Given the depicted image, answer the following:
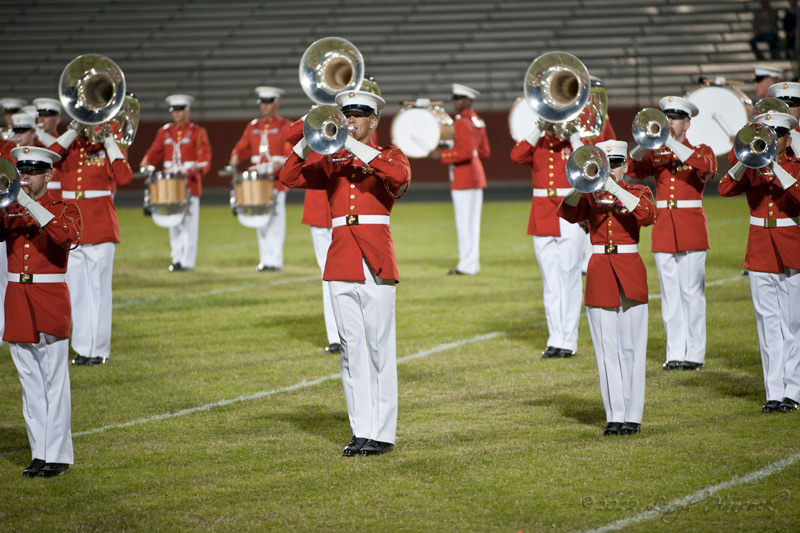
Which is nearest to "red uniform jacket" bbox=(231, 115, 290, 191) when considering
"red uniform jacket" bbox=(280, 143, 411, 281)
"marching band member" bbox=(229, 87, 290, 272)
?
"marching band member" bbox=(229, 87, 290, 272)

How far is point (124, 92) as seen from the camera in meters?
7.68

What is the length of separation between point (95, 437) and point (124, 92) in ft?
9.44

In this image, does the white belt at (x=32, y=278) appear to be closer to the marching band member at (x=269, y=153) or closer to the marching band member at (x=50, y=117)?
the marching band member at (x=50, y=117)

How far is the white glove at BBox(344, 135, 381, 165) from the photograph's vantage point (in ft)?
16.7

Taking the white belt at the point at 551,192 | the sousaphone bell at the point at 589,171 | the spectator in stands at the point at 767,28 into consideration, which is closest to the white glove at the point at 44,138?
the white belt at the point at 551,192

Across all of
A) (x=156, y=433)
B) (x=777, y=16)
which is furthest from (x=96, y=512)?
(x=777, y=16)

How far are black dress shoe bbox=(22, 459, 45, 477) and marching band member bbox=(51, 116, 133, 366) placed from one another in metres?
2.68

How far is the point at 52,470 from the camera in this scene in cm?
526

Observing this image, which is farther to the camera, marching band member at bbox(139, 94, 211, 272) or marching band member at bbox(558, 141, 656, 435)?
marching band member at bbox(139, 94, 211, 272)

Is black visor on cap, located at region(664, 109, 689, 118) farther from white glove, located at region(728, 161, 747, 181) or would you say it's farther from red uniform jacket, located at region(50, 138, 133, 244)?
red uniform jacket, located at region(50, 138, 133, 244)

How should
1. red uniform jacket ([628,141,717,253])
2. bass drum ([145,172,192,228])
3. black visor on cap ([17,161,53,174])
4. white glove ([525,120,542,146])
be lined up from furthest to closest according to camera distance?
bass drum ([145,172,192,228])
white glove ([525,120,542,146])
red uniform jacket ([628,141,717,253])
black visor on cap ([17,161,53,174])

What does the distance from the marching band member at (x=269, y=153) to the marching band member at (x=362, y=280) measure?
614 cm

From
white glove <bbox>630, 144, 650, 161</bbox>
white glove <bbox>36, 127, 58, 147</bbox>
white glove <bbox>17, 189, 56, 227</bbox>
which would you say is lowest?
white glove <bbox>630, 144, 650, 161</bbox>

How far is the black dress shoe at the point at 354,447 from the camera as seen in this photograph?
5.46m
